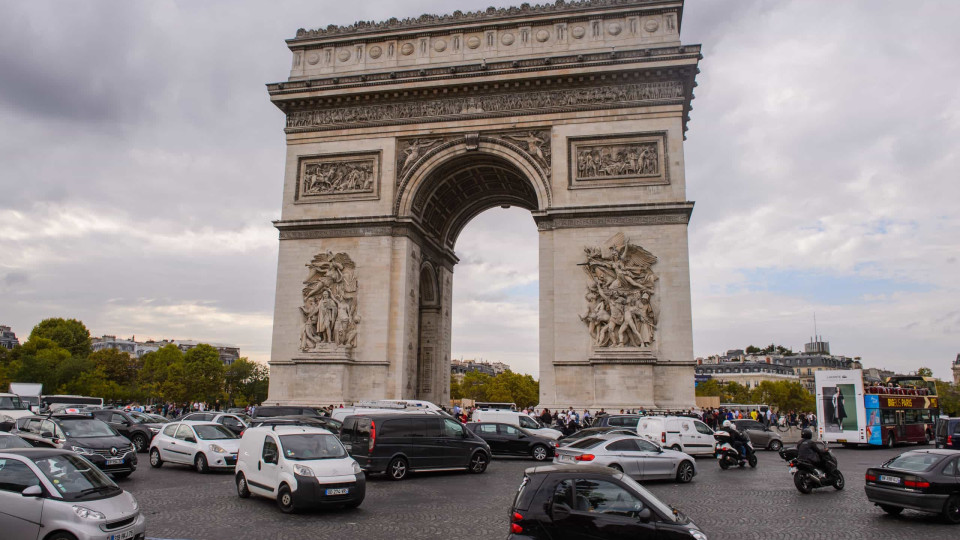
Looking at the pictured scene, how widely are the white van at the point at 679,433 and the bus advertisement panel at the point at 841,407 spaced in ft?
28.1

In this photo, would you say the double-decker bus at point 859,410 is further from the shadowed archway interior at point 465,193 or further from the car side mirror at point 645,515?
the car side mirror at point 645,515

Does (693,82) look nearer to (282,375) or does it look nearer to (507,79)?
(507,79)

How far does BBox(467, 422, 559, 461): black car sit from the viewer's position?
781 inches

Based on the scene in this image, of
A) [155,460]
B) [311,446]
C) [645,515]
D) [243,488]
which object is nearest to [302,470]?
[311,446]

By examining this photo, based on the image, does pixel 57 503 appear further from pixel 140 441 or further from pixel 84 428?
pixel 140 441

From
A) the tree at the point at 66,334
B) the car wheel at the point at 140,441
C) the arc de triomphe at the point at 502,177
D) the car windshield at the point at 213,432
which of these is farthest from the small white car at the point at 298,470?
the tree at the point at 66,334

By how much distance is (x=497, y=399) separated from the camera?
8912cm

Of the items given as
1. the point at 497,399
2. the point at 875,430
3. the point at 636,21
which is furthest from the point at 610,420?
the point at 497,399

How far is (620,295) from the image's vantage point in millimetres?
25656

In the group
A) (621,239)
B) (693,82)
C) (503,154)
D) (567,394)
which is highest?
(693,82)

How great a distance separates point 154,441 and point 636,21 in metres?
23.5

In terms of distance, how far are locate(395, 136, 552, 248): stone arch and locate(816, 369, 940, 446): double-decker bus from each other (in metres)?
13.4

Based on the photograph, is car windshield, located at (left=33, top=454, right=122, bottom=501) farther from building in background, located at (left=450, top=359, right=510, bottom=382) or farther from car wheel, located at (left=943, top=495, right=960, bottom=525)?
building in background, located at (left=450, top=359, right=510, bottom=382)

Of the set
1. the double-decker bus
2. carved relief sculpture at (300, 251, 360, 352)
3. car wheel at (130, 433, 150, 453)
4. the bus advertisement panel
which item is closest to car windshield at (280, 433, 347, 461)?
car wheel at (130, 433, 150, 453)
